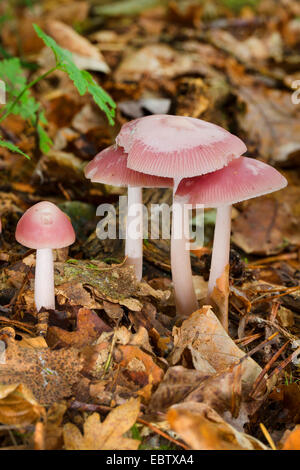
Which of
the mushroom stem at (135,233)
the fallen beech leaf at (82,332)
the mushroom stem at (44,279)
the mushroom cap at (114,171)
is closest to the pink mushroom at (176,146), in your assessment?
the mushroom cap at (114,171)

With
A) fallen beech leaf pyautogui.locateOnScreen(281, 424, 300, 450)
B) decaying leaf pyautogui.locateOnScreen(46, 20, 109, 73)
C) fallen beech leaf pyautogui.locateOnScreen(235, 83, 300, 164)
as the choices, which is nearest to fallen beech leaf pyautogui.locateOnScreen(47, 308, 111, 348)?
fallen beech leaf pyautogui.locateOnScreen(281, 424, 300, 450)

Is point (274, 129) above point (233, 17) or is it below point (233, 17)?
below

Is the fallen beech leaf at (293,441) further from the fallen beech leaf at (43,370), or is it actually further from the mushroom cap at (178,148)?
the mushroom cap at (178,148)

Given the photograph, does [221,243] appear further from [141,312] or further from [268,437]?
[268,437]

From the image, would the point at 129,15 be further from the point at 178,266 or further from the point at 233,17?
the point at 178,266

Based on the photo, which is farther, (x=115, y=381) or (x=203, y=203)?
(x=203, y=203)

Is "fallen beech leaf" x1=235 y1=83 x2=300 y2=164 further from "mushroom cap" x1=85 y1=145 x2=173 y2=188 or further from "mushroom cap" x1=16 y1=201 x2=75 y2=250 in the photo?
"mushroom cap" x1=16 y1=201 x2=75 y2=250

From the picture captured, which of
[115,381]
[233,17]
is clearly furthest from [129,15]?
[115,381]
